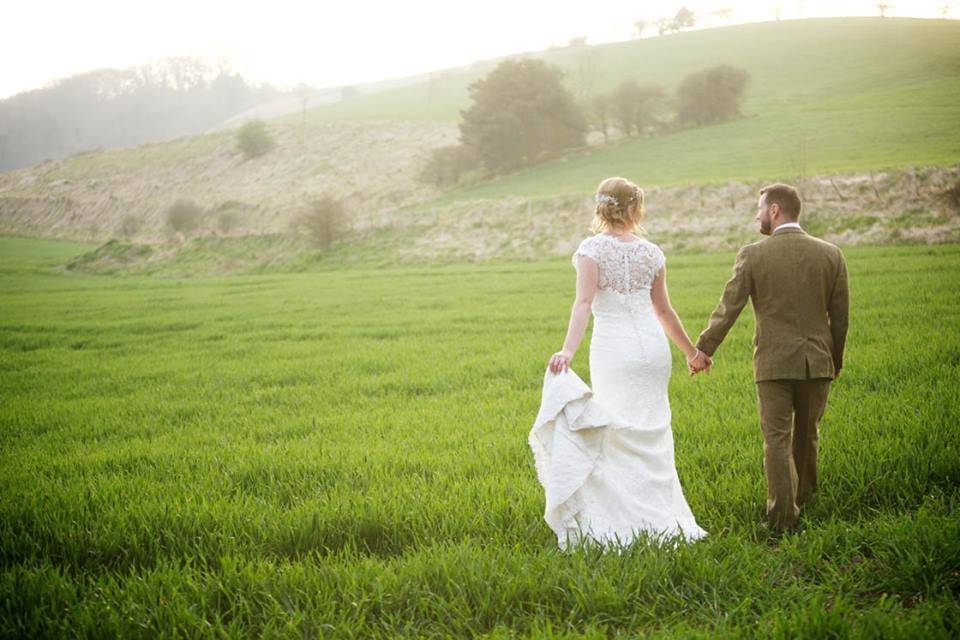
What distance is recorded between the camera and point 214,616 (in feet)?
10.7

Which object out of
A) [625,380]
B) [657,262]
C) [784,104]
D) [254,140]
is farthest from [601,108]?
[625,380]

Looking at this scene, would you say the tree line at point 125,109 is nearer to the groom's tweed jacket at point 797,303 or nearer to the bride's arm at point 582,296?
the bride's arm at point 582,296

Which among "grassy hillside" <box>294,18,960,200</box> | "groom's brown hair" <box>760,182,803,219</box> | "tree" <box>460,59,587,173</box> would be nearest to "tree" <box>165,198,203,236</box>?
"grassy hillside" <box>294,18,960,200</box>

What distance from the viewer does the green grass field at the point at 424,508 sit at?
326 centimetres

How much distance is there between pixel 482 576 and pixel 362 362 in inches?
306

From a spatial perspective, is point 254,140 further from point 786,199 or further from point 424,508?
point 786,199

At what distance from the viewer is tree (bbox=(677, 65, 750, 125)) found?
54.4m

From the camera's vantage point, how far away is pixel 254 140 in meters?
76.8

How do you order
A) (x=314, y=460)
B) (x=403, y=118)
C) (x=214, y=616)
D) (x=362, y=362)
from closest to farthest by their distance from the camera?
1. (x=214, y=616)
2. (x=314, y=460)
3. (x=362, y=362)
4. (x=403, y=118)

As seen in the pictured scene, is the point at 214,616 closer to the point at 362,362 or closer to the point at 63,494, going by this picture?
the point at 63,494

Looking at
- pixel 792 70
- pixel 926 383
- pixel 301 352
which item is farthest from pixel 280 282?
pixel 792 70

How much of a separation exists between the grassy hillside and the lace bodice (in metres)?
32.5

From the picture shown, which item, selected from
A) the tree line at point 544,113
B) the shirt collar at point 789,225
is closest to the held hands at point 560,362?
the shirt collar at point 789,225

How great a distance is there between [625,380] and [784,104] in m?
65.5
